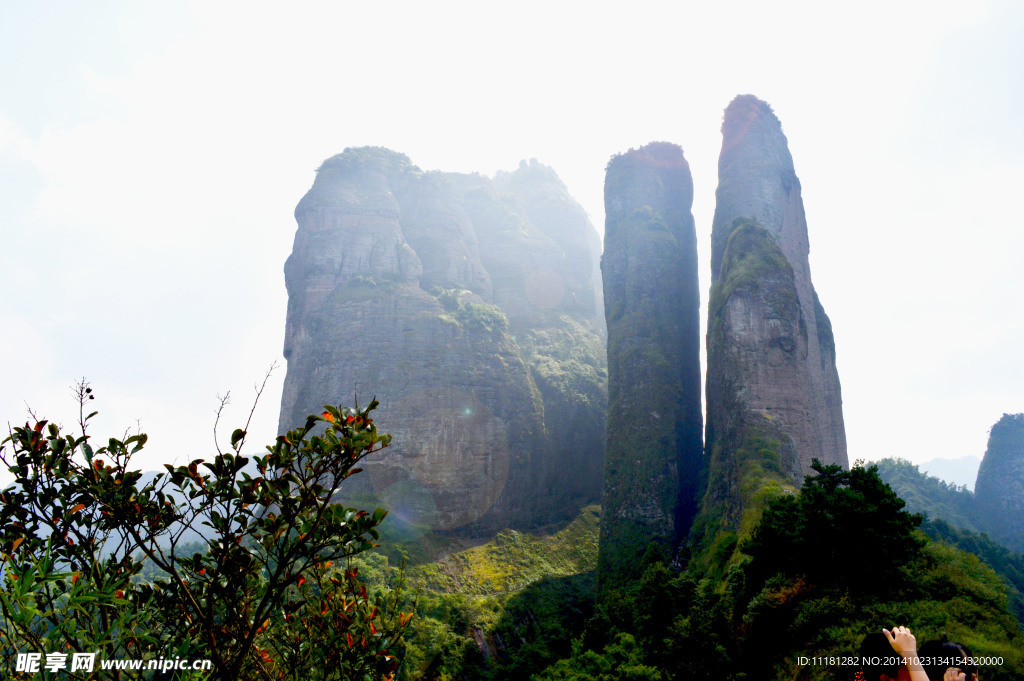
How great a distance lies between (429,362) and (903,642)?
134 feet

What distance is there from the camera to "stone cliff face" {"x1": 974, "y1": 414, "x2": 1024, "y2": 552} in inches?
2265

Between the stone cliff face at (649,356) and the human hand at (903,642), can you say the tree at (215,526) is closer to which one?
the human hand at (903,642)

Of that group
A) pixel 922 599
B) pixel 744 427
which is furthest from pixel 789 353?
pixel 922 599

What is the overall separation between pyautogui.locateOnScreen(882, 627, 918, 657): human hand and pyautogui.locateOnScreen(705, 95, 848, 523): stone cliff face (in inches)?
926

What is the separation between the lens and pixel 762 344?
94.8ft

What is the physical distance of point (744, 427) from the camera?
2773 cm

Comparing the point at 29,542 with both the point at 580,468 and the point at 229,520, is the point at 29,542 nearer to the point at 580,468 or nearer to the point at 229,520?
the point at 229,520

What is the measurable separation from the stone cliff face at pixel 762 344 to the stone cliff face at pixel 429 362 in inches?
719

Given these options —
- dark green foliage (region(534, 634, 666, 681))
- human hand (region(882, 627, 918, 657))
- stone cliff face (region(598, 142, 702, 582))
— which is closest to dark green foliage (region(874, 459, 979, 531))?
stone cliff face (region(598, 142, 702, 582))

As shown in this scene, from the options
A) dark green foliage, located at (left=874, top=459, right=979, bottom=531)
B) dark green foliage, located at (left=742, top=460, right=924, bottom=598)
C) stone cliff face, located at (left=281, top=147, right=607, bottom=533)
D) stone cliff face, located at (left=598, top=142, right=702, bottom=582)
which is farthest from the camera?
dark green foliage, located at (left=874, top=459, right=979, bottom=531)

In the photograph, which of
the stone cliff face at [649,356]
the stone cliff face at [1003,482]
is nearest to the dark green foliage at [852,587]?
the stone cliff face at [649,356]

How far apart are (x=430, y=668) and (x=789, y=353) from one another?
2296 centimetres

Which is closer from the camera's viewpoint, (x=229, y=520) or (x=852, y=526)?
(x=229, y=520)

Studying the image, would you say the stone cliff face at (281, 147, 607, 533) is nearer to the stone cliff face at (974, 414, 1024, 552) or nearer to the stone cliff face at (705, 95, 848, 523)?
the stone cliff face at (705, 95, 848, 523)
